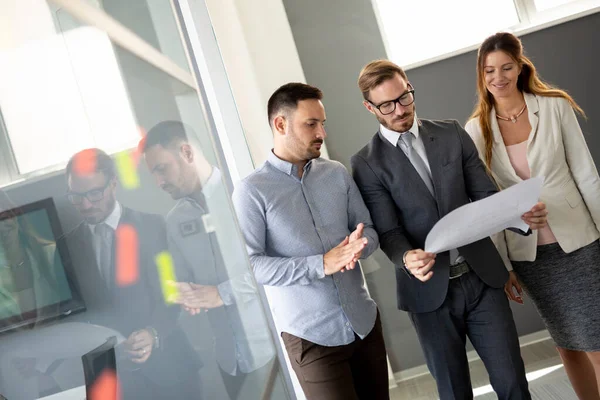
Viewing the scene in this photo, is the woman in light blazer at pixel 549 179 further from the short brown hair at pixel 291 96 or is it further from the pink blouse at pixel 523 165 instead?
the short brown hair at pixel 291 96

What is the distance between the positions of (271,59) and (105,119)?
2.88m

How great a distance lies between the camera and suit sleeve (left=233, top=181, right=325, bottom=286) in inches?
71.5

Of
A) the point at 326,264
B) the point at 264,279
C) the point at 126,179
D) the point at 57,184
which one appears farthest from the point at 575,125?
the point at 57,184

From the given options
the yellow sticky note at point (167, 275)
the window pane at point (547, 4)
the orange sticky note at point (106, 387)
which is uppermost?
the window pane at point (547, 4)

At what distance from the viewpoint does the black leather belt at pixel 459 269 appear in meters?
2.03

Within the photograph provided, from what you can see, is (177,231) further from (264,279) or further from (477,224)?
(477,224)

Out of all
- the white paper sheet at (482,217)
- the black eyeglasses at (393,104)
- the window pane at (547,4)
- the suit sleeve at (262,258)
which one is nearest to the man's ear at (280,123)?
the suit sleeve at (262,258)

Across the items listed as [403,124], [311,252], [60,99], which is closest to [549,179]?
Result: [403,124]

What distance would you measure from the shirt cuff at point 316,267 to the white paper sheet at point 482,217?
321mm

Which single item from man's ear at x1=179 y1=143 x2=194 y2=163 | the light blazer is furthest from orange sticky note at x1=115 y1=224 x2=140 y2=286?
the light blazer

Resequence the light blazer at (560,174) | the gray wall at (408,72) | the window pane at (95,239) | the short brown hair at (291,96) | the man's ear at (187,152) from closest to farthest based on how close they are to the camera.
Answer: the window pane at (95,239), the man's ear at (187,152), the short brown hair at (291,96), the light blazer at (560,174), the gray wall at (408,72)

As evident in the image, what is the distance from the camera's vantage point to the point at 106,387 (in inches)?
27.2

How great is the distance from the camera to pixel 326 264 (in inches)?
70.8

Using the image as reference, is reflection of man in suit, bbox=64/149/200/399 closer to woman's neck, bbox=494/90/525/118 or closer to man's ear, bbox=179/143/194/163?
man's ear, bbox=179/143/194/163
